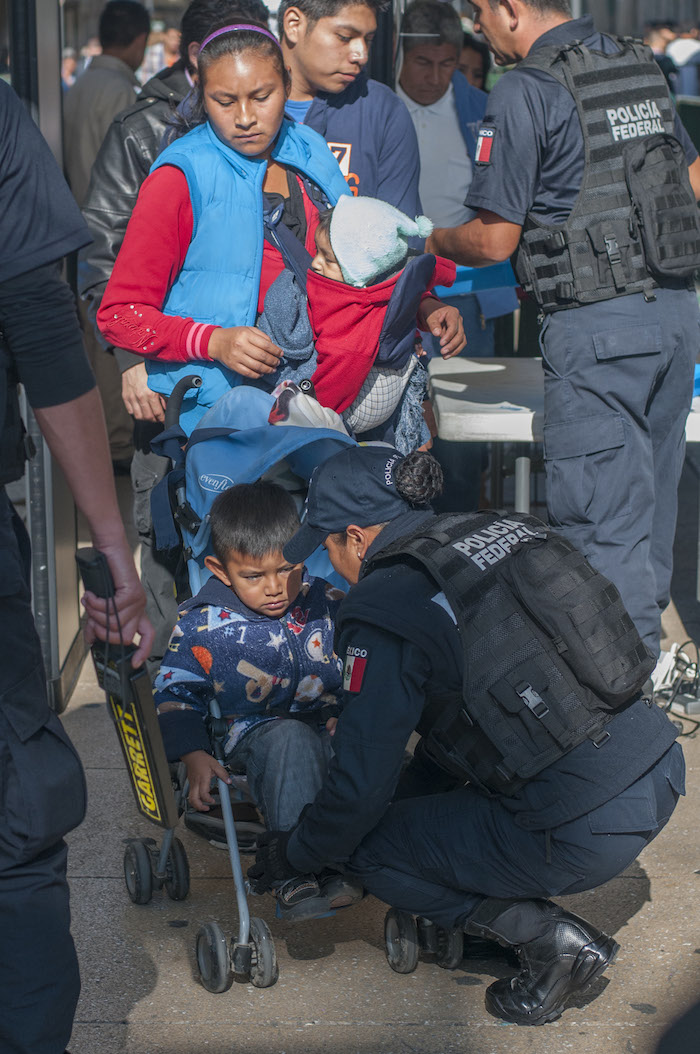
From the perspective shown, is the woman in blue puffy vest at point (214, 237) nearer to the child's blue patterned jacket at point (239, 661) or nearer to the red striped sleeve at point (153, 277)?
the red striped sleeve at point (153, 277)

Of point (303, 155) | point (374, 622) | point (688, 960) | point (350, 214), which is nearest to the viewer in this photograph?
point (374, 622)

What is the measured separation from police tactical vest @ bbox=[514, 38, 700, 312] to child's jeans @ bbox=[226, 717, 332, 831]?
1.45 m

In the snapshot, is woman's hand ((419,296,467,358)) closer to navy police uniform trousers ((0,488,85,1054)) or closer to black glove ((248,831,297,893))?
black glove ((248,831,297,893))

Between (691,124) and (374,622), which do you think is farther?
(691,124)

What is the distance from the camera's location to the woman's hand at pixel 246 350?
3.14 m

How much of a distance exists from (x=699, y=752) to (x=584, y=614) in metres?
1.53

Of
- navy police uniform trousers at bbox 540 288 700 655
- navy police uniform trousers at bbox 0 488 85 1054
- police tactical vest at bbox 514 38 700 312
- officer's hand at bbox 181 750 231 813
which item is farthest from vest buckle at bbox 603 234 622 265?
navy police uniform trousers at bbox 0 488 85 1054

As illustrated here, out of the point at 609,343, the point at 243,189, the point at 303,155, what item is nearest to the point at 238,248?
the point at 243,189

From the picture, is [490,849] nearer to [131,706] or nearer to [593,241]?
[131,706]

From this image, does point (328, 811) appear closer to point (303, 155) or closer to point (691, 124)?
point (303, 155)

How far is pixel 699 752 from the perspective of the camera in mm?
3861

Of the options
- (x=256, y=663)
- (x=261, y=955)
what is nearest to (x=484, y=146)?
(x=256, y=663)

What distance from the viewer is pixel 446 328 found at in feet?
11.3

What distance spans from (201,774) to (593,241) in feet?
5.77
